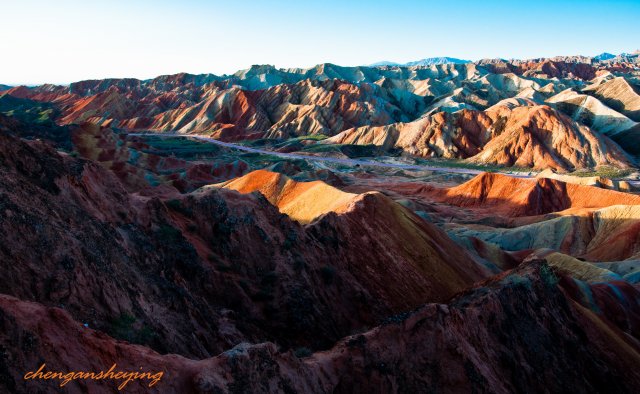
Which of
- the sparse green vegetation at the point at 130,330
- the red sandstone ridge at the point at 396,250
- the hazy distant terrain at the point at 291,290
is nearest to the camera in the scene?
the hazy distant terrain at the point at 291,290

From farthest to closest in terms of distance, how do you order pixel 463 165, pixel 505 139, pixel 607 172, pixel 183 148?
pixel 183 148, pixel 505 139, pixel 463 165, pixel 607 172

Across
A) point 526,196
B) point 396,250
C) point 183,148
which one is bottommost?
point 526,196

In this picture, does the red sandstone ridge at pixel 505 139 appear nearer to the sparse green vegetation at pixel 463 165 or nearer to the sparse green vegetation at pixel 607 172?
the sparse green vegetation at pixel 463 165

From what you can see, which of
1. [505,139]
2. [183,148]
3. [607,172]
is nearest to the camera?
A: [607,172]

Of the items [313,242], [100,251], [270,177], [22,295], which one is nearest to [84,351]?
[22,295]

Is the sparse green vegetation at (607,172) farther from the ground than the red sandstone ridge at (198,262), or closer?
closer

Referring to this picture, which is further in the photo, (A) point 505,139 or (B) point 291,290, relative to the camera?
(A) point 505,139

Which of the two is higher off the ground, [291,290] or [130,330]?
[130,330]

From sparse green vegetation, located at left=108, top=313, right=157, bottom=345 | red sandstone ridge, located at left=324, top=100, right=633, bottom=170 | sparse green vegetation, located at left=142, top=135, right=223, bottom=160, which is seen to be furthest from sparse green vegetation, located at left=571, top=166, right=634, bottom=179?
sparse green vegetation, located at left=108, top=313, right=157, bottom=345

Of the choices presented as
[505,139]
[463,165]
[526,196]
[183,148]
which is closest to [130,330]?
[526,196]

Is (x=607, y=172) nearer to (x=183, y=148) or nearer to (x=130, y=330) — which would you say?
(x=183, y=148)

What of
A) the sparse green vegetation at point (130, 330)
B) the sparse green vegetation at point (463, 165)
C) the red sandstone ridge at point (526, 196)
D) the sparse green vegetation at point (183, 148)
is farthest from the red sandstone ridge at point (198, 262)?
the sparse green vegetation at point (463, 165)

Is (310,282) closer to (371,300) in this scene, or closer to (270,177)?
(371,300)

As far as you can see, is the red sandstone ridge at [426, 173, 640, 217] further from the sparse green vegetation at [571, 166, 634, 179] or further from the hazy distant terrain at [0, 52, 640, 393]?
the sparse green vegetation at [571, 166, 634, 179]
